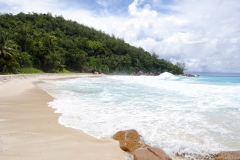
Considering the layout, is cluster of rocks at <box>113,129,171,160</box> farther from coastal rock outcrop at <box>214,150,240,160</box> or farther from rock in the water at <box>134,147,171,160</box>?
coastal rock outcrop at <box>214,150,240,160</box>

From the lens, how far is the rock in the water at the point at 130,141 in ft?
13.7

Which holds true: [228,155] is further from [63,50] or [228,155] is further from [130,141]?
[63,50]

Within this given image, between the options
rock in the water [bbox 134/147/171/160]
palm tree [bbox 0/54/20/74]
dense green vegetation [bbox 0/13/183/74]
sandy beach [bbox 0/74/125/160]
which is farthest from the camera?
dense green vegetation [bbox 0/13/183/74]

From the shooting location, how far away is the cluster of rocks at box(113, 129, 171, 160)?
139 inches

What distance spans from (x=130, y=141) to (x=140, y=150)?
1.84 feet

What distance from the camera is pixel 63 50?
175 ft

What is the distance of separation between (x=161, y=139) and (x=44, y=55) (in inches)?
1668

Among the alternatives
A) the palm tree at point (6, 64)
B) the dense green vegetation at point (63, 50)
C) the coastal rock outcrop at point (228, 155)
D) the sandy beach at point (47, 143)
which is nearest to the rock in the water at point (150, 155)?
the sandy beach at point (47, 143)

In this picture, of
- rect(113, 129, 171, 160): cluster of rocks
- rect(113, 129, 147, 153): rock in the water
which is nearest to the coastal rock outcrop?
rect(113, 129, 171, 160): cluster of rocks

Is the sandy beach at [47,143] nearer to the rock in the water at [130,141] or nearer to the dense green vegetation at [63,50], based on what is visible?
the rock in the water at [130,141]

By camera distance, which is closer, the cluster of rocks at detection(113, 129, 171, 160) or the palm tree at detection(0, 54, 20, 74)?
the cluster of rocks at detection(113, 129, 171, 160)

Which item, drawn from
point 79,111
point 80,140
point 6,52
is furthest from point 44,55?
point 80,140

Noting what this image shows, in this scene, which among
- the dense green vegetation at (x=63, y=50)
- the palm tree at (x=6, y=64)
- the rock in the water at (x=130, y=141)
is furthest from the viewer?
the dense green vegetation at (x=63, y=50)

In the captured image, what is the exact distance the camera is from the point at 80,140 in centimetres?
452
